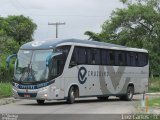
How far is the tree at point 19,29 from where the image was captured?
3612 inches

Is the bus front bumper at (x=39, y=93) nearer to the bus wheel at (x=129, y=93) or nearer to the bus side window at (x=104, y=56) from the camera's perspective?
the bus side window at (x=104, y=56)

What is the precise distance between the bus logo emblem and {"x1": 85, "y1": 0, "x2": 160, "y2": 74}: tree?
29.1 metres

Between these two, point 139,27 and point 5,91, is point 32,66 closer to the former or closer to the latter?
point 5,91

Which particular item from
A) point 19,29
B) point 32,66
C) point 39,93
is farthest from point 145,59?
point 19,29

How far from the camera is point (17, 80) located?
86.2 feet

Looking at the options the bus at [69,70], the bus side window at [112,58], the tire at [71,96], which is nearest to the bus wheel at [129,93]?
the bus at [69,70]

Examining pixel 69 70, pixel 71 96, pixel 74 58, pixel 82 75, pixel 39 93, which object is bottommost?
pixel 71 96

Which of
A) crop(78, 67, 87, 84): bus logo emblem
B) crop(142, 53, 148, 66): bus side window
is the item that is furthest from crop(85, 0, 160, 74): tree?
crop(78, 67, 87, 84): bus logo emblem

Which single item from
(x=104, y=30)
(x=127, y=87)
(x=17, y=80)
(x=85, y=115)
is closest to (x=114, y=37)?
(x=104, y=30)

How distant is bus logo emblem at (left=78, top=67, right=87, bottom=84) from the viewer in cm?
2823

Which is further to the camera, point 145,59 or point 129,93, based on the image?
point 145,59

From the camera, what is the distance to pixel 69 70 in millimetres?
27203

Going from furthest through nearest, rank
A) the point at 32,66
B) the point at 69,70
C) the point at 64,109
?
the point at 69,70 < the point at 32,66 < the point at 64,109

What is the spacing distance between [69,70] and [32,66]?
233 cm
